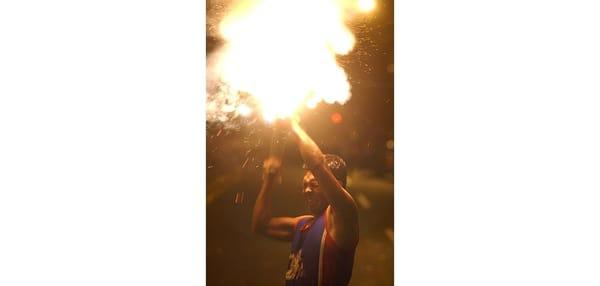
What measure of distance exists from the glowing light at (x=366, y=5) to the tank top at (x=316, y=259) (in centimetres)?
86

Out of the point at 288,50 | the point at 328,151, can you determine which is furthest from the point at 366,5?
the point at 328,151

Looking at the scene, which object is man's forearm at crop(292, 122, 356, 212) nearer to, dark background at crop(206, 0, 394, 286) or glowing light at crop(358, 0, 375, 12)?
dark background at crop(206, 0, 394, 286)

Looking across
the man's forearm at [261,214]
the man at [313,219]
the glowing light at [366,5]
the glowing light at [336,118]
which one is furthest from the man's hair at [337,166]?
the glowing light at [366,5]

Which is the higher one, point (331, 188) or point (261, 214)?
point (331, 188)

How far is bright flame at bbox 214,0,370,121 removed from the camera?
2039 millimetres

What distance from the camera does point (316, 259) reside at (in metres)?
2.04

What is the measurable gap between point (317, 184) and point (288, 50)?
1.82 feet

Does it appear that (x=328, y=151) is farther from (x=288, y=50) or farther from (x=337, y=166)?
(x=288, y=50)

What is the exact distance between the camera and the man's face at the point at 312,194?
2029 millimetres
